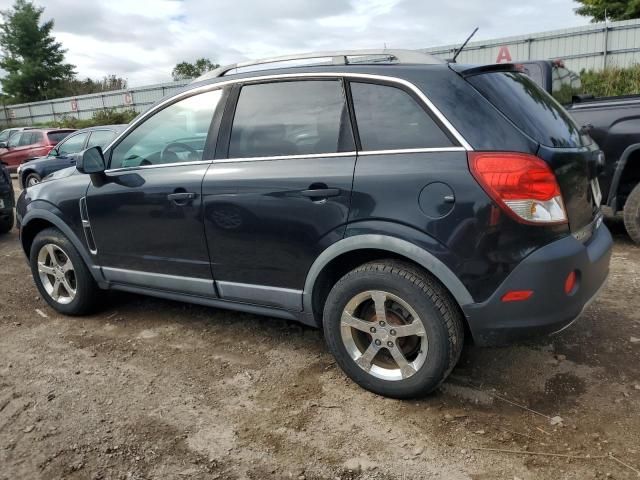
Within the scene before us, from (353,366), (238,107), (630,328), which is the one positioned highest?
(238,107)

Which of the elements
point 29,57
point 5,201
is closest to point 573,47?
point 5,201

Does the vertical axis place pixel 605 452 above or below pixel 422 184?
below

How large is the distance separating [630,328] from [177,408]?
2950 mm

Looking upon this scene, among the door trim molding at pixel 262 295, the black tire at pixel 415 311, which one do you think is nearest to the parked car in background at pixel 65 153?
the door trim molding at pixel 262 295

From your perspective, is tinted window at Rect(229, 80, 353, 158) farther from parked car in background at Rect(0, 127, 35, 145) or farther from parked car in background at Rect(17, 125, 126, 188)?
parked car in background at Rect(0, 127, 35, 145)

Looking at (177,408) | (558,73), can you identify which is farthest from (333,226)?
(558,73)

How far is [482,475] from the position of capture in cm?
227

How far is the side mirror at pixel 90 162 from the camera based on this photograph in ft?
12.1

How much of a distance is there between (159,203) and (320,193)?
1223 mm

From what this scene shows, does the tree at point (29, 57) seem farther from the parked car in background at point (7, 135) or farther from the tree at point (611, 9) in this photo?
the tree at point (611, 9)

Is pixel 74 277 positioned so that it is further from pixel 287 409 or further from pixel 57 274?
pixel 287 409

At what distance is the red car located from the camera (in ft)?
47.0

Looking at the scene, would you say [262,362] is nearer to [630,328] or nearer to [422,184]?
[422,184]

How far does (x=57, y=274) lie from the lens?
13.9ft
